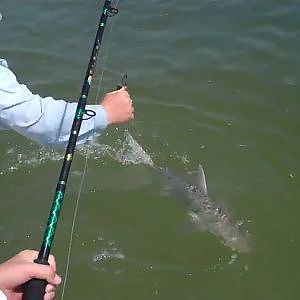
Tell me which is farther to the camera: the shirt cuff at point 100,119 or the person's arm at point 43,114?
the shirt cuff at point 100,119

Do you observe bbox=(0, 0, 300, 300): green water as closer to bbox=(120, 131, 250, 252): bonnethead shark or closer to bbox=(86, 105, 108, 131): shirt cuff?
bbox=(120, 131, 250, 252): bonnethead shark

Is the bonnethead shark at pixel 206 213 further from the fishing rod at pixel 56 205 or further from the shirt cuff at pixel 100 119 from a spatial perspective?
the shirt cuff at pixel 100 119

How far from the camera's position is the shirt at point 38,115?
121 inches

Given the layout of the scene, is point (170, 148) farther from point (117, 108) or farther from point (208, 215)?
point (117, 108)

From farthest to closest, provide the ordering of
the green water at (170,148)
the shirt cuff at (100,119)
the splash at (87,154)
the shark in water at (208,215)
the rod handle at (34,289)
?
the splash at (87,154) < the shark in water at (208,215) < the green water at (170,148) < the shirt cuff at (100,119) < the rod handle at (34,289)

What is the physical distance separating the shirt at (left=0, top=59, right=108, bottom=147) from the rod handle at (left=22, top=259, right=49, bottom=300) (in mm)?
1001

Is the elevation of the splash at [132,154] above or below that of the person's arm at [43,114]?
below

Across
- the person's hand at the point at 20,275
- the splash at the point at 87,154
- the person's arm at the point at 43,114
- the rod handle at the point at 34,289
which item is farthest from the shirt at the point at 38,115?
the splash at the point at 87,154

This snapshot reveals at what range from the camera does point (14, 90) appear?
3.08m

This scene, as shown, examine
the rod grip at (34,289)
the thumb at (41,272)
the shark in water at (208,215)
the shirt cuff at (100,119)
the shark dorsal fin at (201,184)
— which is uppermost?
the shirt cuff at (100,119)

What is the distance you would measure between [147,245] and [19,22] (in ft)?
19.3

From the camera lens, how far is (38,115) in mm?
3225

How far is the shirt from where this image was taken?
307 centimetres

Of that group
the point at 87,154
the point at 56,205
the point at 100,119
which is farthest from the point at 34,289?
the point at 87,154
